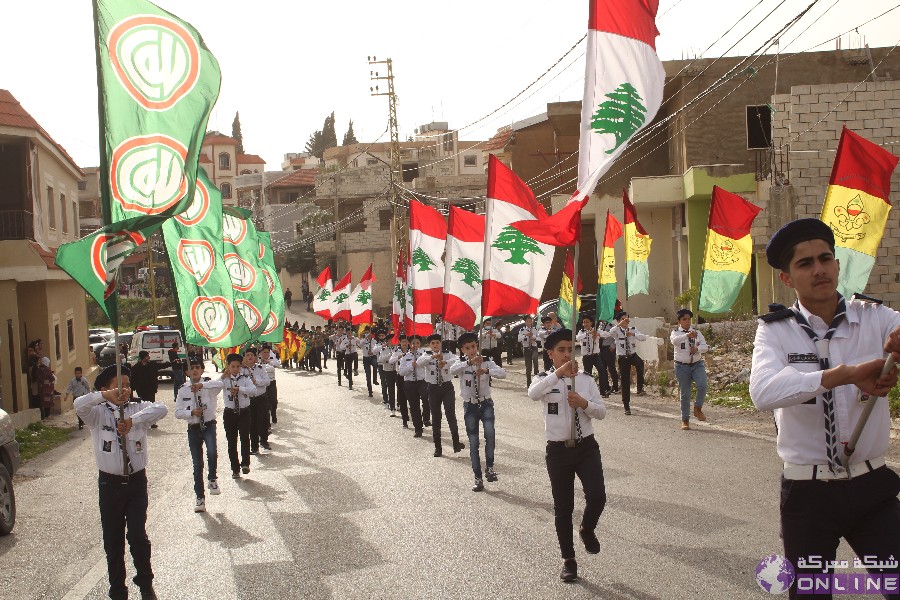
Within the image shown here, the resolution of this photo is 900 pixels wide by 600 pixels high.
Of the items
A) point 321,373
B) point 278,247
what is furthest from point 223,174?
point 321,373

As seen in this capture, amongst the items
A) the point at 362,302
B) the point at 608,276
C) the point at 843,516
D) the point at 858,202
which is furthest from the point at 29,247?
the point at 843,516

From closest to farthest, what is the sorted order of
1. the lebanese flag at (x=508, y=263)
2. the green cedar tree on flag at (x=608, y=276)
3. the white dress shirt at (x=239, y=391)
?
the lebanese flag at (x=508, y=263) < the white dress shirt at (x=239, y=391) < the green cedar tree on flag at (x=608, y=276)

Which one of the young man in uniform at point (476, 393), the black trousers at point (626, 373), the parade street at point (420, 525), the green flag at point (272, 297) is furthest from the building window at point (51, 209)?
the young man in uniform at point (476, 393)

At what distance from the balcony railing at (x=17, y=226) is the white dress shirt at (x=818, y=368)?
2584 centimetres

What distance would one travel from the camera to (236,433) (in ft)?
49.2

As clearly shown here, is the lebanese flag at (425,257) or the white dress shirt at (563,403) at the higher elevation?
the lebanese flag at (425,257)

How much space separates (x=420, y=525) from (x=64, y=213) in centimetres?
2620

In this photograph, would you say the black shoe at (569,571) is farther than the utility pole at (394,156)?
No

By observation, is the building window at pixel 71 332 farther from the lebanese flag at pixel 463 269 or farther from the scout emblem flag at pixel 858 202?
the scout emblem flag at pixel 858 202

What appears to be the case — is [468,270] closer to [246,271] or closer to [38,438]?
[246,271]

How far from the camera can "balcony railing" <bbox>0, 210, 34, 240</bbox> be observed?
27.4 meters

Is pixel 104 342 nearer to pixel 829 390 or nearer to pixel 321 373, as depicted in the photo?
pixel 321 373

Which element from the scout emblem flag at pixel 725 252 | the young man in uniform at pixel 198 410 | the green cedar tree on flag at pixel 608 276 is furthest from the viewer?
the green cedar tree on flag at pixel 608 276

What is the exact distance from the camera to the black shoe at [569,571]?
25.0 ft
